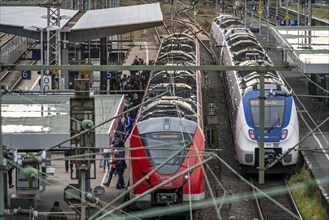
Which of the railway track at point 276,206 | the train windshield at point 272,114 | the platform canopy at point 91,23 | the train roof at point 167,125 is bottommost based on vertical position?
the railway track at point 276,206

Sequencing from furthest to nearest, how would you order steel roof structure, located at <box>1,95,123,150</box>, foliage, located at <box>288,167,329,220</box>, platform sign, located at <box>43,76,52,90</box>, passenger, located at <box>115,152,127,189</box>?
1. platform sign, located at <box>43,76,52,90</box>
2. passenger, located at <box>115,152,127,189</box>
3. foliage, located at <box>288,167,329,220</box>
4. steel roof structure, located at <box>1,95,123,150</box>

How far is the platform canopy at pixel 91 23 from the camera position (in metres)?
32.4

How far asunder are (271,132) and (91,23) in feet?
37.3

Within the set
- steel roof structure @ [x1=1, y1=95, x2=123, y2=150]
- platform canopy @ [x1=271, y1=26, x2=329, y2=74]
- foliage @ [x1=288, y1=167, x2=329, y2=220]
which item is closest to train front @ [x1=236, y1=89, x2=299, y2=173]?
foliage @ [x1=288, y1=167, x2=329, y2=220]

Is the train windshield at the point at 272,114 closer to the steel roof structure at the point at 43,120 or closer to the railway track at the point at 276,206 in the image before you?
the railway track at the point at 276,206

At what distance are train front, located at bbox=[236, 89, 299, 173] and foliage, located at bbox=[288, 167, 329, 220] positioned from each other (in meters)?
Result: 0.42

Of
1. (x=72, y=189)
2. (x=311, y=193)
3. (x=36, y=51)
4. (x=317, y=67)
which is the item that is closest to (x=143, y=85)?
(x=36, y=51)

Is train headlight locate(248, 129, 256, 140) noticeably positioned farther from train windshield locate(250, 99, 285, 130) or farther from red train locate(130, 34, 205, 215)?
red train locate(130, 34, 205, 215)

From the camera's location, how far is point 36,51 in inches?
1364

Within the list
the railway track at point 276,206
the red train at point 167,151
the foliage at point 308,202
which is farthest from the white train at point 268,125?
the red train at point 167,151

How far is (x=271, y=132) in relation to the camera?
24047 millimetres

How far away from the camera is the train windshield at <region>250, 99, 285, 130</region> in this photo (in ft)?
79.5

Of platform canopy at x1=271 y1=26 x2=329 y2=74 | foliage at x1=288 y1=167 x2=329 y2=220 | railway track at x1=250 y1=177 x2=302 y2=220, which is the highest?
platform canopy at x1=271 y1=26 x2=329 y2=74

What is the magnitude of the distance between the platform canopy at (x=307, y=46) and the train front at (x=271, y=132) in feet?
6.45
